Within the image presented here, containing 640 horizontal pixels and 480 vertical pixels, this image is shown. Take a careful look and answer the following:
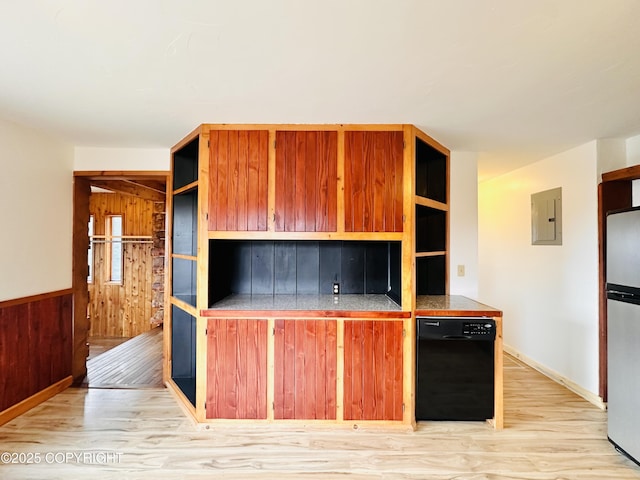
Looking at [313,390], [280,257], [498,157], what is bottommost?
[313,390]

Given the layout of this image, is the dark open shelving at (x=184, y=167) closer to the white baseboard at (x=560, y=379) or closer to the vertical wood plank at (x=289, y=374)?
the vertical wood plank at (x=289, y=374)

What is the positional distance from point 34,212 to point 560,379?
513 centimetres

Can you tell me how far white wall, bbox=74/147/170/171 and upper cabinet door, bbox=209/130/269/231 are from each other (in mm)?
983

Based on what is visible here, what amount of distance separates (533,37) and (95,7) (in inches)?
73.4

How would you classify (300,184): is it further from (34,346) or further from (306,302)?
(34,346)

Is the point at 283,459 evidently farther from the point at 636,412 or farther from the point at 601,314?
the point at 601,314

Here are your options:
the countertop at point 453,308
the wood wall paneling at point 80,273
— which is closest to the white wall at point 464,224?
the countertop at point 453,308

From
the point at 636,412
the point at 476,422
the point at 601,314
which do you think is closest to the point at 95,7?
the point at 476,422

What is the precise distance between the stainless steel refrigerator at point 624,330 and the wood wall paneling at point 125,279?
280 inches

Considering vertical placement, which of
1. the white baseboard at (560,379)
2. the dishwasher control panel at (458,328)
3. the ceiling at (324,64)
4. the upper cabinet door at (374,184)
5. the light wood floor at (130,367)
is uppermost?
the ceiling at (324,64)

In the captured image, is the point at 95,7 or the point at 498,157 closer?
the point at 95,7

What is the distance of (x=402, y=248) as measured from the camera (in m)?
2.60

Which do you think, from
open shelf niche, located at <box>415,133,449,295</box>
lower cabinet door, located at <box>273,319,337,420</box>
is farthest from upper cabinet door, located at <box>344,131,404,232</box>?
lower cabinet door, located at <box>273,319,337,420</box>

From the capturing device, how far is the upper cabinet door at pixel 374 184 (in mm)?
2594
